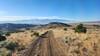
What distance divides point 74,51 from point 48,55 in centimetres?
241

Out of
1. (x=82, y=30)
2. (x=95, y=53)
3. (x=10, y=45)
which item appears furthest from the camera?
(x=82, y=30)

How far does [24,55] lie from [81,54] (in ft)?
15.1

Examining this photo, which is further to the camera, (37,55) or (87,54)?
(37,55)

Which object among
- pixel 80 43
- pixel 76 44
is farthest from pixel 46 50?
pixel 80 43

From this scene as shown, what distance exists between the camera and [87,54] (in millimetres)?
14570

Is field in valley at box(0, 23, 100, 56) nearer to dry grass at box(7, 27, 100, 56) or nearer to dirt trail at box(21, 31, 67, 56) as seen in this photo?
dry grass at box(7, 27, 100, 56)

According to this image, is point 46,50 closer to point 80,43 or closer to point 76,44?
point 76,44

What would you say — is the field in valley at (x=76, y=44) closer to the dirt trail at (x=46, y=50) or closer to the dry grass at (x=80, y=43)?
the dry grass at (x=80, y=43)

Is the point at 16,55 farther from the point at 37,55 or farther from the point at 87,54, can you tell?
the point at 87,54

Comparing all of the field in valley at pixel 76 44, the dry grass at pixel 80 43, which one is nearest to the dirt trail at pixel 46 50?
the field in valley at pixel 76 44

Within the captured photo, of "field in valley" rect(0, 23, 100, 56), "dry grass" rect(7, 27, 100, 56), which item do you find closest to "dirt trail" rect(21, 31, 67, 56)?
→ "field in valley" rect(0, 23, 100, 56)

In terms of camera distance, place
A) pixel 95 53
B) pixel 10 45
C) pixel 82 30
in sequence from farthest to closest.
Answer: pixel 82 30 < pixel 10 45 < pixel 95 53

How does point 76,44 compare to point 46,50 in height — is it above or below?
above

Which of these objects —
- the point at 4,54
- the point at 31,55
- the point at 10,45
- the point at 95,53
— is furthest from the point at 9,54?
the point at 95,53
